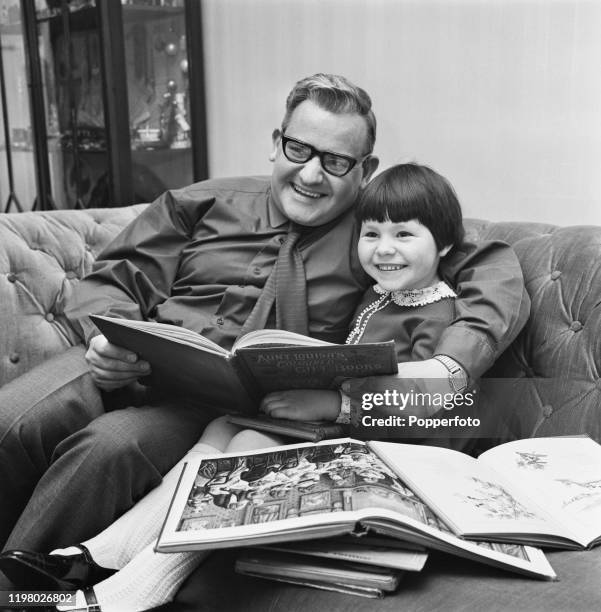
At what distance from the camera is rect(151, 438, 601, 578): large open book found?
35.4 inches

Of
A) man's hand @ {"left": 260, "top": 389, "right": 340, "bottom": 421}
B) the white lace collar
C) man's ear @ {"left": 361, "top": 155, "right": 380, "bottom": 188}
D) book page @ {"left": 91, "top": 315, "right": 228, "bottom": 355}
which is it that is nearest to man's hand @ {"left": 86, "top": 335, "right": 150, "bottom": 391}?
book page @ {"left": 91, "top": 315, "right": 228, "bottom": 355}

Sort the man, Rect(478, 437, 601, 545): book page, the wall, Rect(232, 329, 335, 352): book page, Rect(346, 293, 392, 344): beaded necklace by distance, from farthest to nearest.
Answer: the wall < Rect(346, 293, 392, 344): beaded necklace < the man < Rect(232, 329, 335, 352): book page < Rect(478, 437, 601, 545): book page

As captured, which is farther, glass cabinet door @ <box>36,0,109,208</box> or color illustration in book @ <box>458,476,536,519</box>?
glass cabinet door @ <box>36,0,109,208</box>

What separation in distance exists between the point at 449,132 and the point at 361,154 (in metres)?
0.53

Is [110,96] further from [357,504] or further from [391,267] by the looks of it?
[357,504]

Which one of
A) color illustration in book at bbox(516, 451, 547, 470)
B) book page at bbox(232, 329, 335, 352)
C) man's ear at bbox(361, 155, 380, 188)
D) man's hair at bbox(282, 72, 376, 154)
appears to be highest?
man's hair at bbox(282, 72, 376, 154)

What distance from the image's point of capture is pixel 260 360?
1.15 m

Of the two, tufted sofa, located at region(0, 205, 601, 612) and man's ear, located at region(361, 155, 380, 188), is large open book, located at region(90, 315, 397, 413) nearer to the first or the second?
tufted sofa, located at region(0, 205, 601, 612)

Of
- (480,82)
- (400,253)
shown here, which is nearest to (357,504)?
(400,253)

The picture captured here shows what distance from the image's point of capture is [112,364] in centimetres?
141

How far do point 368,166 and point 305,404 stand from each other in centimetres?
60

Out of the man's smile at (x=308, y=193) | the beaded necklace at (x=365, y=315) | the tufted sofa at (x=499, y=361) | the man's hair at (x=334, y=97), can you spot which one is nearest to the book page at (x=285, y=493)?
the tufted sofa at (x=499, y=361)

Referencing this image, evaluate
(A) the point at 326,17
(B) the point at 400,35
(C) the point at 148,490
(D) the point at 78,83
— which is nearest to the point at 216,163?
(D) the point at 78,83

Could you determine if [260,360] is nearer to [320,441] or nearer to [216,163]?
[320,441]
